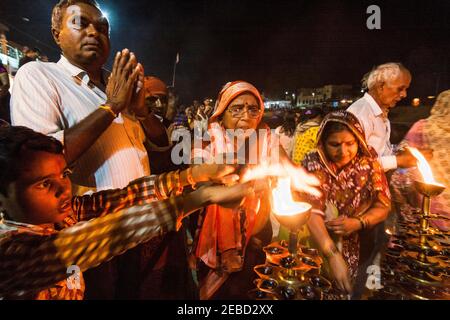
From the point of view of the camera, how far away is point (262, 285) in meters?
1.17

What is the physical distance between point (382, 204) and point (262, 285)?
6.37 feet

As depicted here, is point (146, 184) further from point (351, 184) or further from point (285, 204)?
point (351, 184)

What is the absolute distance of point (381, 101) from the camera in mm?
3682

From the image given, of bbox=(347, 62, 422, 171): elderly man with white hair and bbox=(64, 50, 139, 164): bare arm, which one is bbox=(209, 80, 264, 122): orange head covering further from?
bbox=(347, 62, 422, 171): elderly man with white hair

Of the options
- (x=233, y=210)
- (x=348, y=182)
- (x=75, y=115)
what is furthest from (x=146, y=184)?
(x=348, y=182)

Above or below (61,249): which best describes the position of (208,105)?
above

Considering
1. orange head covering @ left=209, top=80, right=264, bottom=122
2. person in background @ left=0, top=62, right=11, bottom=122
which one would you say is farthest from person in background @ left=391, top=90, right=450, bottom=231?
person in background @ left=0, top=62, right=11, bottom=122

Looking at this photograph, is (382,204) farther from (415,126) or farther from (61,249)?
(61,249)

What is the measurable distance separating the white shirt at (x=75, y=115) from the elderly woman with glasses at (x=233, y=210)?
856 mm

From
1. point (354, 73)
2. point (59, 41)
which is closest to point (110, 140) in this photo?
point (59, 41)

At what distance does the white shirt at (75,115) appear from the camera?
1.67 m

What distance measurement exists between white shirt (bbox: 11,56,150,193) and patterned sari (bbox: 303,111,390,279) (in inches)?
72.8

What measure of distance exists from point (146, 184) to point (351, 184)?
2.04 meters

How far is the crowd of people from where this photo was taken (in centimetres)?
111
